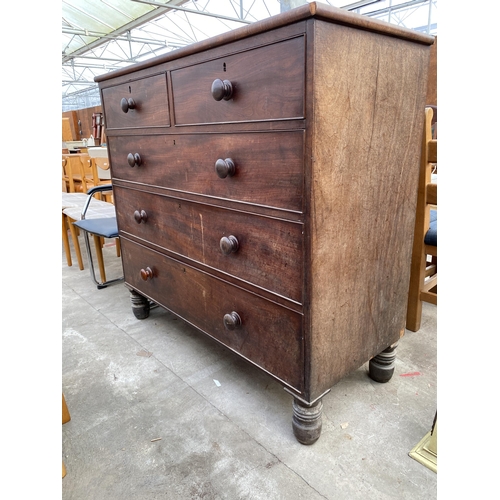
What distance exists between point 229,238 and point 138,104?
2.47 ft

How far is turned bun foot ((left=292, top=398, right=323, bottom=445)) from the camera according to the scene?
1157 millimetres

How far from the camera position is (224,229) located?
1244 mm

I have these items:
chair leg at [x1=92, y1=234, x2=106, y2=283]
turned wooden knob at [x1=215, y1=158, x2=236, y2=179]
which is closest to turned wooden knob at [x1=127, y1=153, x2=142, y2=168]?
turned wooden knob at [x1=215, y1=158, x2=236, y2=179]

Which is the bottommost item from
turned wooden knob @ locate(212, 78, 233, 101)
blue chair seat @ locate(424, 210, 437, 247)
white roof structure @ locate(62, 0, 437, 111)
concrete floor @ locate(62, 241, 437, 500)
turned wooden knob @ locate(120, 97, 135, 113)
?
concrete floor @ locate(62, 241, 437, 500)

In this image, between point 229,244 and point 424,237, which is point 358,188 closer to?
point 229,244

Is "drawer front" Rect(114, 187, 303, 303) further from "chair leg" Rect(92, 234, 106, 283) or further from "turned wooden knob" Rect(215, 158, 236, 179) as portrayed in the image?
"chair leg" Rect(92, 234, 106, 283)

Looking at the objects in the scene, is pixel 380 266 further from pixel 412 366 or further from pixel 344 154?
pixel 412 366

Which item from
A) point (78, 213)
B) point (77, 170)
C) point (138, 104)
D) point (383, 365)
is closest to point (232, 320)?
point (383, 365)

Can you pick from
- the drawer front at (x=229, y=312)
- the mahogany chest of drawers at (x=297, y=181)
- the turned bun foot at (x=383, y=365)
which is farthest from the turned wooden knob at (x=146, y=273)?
the turned bun foot at (x=383, y=365)

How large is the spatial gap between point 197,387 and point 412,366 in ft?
2.96

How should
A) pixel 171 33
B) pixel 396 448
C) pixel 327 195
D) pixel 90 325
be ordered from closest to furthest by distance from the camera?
pixel 327 195
pixel 396 448
pixel 90 325
pixel 171 33

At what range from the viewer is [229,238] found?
1192 mm
